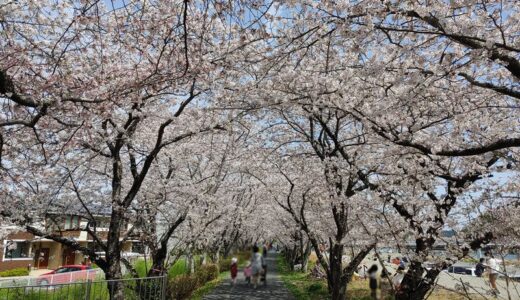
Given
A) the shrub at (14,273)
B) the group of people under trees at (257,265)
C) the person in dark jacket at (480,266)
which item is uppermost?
the group of people under trees at (257,265)

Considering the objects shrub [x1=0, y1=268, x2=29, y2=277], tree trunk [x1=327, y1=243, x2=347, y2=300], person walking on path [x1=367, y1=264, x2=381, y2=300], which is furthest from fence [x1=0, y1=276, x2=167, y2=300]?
shrub [x1=0, y1=268, x2=29, y2=277]

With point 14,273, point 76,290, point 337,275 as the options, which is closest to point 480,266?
point 337,275

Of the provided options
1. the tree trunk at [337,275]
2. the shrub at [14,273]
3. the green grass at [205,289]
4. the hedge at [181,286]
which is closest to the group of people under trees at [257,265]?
the tree trunk at [337,275]

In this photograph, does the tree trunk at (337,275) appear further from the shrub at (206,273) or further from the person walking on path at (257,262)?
the shrub at (206,273)

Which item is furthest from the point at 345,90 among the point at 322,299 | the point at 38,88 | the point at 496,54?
the point at 322,299

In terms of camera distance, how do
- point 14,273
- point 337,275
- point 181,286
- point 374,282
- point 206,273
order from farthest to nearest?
point 14,273
point 206,273
point 181,286
point 337,275
point 374,282

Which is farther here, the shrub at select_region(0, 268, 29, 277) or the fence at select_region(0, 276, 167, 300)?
the shrub at select_region(0, 268, 29, 277)

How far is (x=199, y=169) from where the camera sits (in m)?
14.3

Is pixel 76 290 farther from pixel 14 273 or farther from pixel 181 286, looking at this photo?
pixel 14 273

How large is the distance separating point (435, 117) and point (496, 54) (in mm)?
4377

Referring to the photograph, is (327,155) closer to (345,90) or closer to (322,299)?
(345,90)

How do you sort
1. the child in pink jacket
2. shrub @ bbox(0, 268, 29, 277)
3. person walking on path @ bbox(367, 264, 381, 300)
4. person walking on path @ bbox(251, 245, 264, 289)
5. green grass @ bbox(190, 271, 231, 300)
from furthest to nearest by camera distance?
1. shrub @ bbox(0, 268, 29, 277)
2. green grass @ bbox(190, 271, 231, 300)
3. the child in pink jacket
4. person walking on path @ bbox(251, 245, 264, 289)
5. person walking on path @ bbox(367, 264, 381, 300)

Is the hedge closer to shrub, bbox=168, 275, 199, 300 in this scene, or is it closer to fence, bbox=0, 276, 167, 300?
shrub, bbox=168, 275, 199, 300

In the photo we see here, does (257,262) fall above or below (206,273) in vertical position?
above
